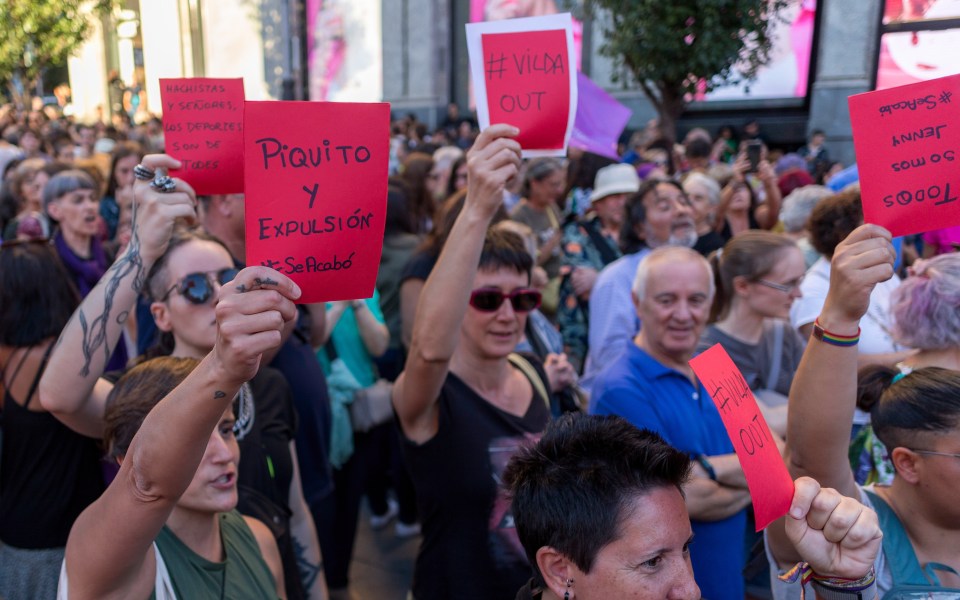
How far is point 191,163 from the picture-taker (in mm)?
2484

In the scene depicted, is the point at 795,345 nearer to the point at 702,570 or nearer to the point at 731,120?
the point at 702,570

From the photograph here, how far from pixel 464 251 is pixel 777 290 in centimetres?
184

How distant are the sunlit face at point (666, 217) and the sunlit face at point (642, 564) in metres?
3.11

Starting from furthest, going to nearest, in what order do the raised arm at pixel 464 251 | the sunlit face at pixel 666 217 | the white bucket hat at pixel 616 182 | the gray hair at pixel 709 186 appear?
the gray hair at pixel 709 186, the white bucket hat at pixel 616 182, the sunlit face at pixel 666 217, the raised arm at pixel 464 251

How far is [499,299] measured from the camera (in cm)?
259

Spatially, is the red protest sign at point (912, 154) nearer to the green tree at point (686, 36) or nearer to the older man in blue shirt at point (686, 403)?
the older man in blue shirt at point (686, 403)

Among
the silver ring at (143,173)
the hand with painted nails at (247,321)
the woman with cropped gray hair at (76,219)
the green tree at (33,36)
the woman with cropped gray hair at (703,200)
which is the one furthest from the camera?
the green tree at (33,36)

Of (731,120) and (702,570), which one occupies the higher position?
(731,120)

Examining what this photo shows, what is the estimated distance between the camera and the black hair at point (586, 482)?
1484mm

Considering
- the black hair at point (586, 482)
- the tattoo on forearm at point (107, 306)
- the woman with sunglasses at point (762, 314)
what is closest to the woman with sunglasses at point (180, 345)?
the tattoo on forearm at point (107, 306)

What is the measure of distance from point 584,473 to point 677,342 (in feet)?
4.20

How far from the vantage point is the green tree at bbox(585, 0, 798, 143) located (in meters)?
7.38

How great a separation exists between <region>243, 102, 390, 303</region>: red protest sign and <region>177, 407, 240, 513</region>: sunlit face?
492mm

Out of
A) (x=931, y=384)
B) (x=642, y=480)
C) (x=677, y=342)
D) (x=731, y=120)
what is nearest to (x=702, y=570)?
(x=677, y=342)
